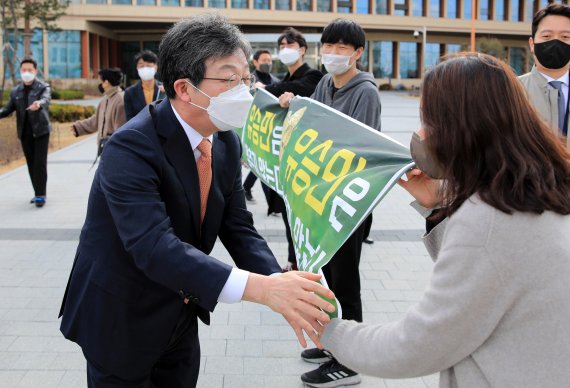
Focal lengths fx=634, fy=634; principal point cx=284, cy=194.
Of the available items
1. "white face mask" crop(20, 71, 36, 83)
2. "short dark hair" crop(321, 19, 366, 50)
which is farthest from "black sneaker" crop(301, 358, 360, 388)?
"white face mask" crop(20, 71, 36, 83)

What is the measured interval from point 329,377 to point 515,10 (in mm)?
59019

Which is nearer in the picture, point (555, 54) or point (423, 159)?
point (423, 159)

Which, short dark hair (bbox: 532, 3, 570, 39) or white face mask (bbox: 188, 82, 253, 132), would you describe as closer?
white face mask (bbox: 188, 82, 253, 132)

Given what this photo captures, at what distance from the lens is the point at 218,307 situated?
482 cm

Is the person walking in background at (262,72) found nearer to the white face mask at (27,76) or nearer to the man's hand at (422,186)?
the white face mask at (27,76)

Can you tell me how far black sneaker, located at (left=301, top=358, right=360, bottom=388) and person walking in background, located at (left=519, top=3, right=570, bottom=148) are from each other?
1.97m

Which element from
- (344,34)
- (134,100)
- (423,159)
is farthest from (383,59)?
(423,159)

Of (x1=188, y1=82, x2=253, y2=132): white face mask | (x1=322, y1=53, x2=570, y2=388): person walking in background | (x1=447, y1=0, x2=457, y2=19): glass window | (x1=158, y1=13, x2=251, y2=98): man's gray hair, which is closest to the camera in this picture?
(x1=322, y1=53, x2=570, y2=388): person walking in background

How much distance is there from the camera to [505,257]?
1368 mm

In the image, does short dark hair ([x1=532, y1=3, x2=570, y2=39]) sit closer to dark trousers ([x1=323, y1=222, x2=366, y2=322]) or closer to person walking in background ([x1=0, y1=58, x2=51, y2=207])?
dark trousers ([x1=323, y1=222, x2=366, y2=322])

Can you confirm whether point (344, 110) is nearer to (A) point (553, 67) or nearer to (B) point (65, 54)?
(A) point (553, 67)

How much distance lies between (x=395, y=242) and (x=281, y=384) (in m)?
3.48

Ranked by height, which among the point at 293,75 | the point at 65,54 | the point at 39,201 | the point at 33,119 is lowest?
the point at 39,201

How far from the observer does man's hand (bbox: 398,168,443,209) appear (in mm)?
2008
